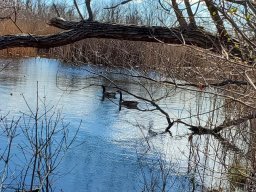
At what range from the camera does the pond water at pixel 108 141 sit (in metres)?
5.58

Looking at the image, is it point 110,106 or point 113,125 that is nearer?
point 113,125

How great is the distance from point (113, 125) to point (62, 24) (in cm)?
349

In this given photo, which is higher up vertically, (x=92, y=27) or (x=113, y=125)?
(x=92, y=27)

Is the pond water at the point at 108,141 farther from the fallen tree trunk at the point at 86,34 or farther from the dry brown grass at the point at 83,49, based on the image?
the dry brown grass at the point at 83,49

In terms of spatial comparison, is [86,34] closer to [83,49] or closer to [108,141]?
[108,141]

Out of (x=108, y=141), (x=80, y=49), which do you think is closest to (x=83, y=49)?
(x=80, y=49)

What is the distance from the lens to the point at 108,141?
725 centimetres

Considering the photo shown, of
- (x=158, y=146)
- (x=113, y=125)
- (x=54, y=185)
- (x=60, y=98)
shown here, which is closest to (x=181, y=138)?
(x=158, y=146)

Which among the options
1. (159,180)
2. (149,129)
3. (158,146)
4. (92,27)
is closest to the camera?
(92,27)

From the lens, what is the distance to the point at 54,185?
5.27 m

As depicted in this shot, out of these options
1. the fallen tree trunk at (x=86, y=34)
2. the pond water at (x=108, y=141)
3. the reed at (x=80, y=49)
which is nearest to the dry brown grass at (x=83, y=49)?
the reed at (x=80, y=49)

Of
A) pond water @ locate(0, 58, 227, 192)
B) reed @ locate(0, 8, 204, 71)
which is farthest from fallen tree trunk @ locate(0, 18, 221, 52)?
reed @ locate(0, 8, 204, 71)

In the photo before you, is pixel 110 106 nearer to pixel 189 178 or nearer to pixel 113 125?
pixel 113 125

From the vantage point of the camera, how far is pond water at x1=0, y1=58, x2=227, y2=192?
5582mm
